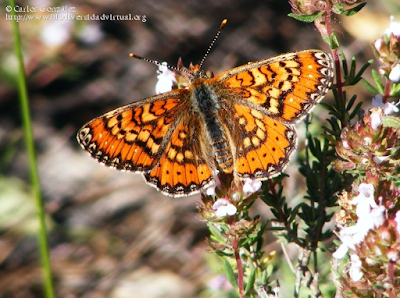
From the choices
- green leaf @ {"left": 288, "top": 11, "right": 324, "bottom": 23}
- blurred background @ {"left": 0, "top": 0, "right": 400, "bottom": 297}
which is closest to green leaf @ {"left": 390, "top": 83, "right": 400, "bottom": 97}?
green leaf @ {"left": 288, "top": 11, "right": 324, "bottom": 23}

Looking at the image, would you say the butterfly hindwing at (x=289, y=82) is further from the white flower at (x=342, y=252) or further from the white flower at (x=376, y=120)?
the white flower at (x=342, y=252)

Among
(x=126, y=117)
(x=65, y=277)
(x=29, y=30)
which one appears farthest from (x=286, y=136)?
(x=29, y=30)

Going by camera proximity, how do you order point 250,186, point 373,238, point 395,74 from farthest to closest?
point 250,186 → point 395,74 → point 373,238

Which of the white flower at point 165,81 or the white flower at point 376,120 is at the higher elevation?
the white flower at point 165,81

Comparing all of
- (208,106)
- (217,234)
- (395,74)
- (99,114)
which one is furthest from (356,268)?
(99,114)

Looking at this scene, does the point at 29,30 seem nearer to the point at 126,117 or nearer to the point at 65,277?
the point at 65,277

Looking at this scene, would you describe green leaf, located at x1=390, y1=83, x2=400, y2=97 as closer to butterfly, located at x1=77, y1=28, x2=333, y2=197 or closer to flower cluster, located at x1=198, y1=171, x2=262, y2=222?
butterfly, located at x1=77, y1=28, x2=333, y2=197

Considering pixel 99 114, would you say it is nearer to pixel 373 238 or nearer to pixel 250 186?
pixel 250 186

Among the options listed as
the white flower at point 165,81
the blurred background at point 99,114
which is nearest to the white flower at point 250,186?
the white flower at point 165,81
